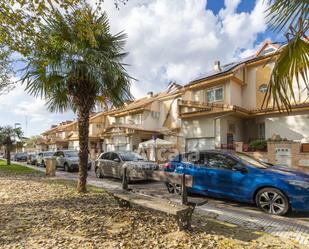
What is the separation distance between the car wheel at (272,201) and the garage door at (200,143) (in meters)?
11.9

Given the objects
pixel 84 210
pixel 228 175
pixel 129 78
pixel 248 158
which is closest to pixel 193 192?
pixel 228 175

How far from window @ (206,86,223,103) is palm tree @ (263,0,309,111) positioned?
1705 centimetres

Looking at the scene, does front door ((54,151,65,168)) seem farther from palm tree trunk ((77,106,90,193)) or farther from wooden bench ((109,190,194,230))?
wooden bench ((109,190,194,230))

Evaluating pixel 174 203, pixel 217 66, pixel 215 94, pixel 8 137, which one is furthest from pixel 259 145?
pixel 8 137

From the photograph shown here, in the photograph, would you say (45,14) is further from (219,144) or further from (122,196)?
(219,144)

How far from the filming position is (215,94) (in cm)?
2033

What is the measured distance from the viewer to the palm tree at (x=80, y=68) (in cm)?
783

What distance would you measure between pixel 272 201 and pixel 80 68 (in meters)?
7.14

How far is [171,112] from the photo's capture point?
1054 inches

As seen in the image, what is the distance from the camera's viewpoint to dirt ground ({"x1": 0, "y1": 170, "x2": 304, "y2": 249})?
4355 millimetres

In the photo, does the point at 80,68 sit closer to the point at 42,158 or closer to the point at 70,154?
the point at 70,154

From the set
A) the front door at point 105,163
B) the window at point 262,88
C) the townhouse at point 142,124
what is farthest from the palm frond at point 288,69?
the townhouse at point 142,124

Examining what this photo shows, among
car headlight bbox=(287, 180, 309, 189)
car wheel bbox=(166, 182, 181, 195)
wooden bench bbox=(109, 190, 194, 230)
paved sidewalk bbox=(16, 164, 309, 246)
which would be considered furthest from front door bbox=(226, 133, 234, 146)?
wooden bench bbox=(109, 190, 194, 230)

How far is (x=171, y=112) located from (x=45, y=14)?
2119 centimetres
